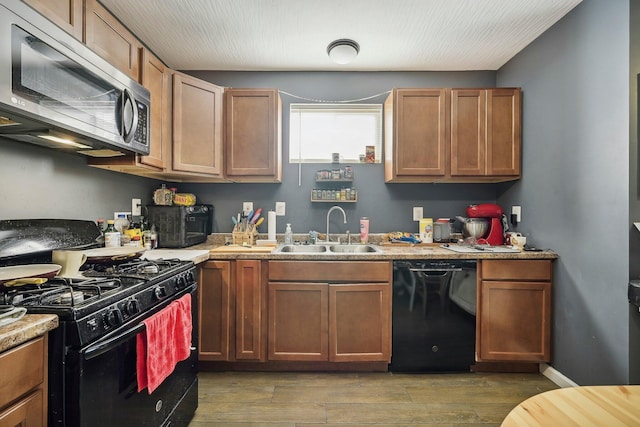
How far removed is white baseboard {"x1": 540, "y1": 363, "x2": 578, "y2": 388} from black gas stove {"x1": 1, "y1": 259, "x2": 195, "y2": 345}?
8.27 ft

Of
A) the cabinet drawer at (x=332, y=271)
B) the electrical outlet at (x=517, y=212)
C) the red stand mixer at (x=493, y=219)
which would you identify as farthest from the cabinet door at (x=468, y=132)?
the cabinet drawer at (x=332, y=271)

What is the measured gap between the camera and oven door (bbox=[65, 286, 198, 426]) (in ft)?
2.87

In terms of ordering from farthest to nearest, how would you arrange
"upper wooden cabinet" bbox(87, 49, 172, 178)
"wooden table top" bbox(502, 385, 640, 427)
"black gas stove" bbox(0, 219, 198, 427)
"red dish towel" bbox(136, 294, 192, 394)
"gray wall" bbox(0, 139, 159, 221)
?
"upper wooden cabinet" bbox(87, 49, 172, 178) → "gray wall" bbox(0, 139, 159, 221) → "red dish towel" bbox(136, 294, 192, 394) → "black gas stove" bbox(0, 219, 198, 427) → "wooden table top" bbox(502, 385, 640, 427)

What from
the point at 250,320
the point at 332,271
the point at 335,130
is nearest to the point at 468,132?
the point at 335,130

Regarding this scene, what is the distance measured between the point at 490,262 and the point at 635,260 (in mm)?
706

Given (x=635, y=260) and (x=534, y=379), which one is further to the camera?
(x=534, y=379)

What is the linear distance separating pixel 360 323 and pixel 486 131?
6.05ft

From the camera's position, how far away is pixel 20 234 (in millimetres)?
1349

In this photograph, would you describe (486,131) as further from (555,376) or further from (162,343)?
(162,343)

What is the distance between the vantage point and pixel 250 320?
6.72ft

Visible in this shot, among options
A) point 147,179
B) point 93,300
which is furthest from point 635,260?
point 147,179

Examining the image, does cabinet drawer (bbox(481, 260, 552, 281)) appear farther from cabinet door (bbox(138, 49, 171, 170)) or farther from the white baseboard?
cabinet door (bbox(138, 49, 171, 170))

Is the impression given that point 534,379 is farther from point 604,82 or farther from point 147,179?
point 147,179

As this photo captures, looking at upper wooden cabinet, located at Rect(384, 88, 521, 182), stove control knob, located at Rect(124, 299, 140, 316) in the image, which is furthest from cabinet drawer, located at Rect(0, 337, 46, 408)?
upper wooden cabinet, located at Rect(384, 88, 521, 182)
